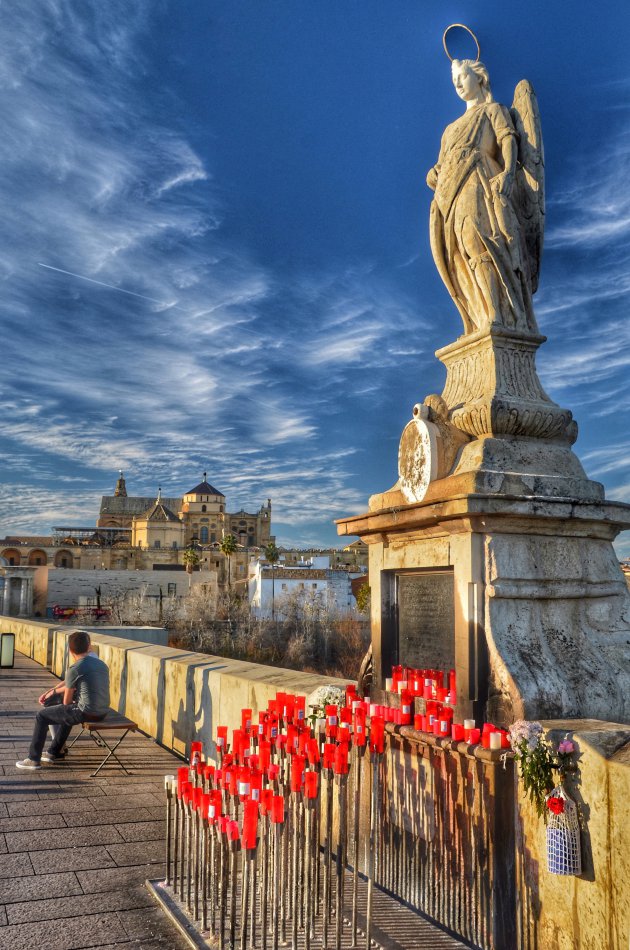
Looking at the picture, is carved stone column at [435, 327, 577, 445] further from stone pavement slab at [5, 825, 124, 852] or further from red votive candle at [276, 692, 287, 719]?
stone pavement slab at [5, 825, 124, 852]

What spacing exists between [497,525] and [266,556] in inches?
3098

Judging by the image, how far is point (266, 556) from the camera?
82.3 meters

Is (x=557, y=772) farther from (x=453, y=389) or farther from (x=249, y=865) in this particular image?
(x=453, y=389)

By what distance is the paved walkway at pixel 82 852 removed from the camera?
3402 millimetres

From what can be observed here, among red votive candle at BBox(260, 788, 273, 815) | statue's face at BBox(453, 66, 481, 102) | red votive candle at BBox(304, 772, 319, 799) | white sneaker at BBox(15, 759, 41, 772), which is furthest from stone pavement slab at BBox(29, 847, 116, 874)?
statue's face at BBox(453, 66, 481, 102)

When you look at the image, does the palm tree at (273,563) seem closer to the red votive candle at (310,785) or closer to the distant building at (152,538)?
the distant building at (152,538)


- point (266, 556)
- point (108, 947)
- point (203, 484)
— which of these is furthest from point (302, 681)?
point (203, 484)

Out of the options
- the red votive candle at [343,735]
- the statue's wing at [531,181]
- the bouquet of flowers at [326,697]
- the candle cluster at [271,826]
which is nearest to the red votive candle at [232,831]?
the candle cluster at [271,826]

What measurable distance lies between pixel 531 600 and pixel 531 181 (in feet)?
9.03

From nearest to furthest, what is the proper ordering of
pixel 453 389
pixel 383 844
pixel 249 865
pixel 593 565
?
pixel 249 865 → pixel 383 844 → pixel 593 565 → pixel 453 389

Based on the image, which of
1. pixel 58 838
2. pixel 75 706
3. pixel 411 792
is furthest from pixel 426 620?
pixel 75 706

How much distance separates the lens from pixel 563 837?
2.98m

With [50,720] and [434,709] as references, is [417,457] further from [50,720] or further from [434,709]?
[50,720]

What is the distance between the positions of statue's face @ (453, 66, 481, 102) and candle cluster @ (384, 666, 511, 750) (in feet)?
12.6
